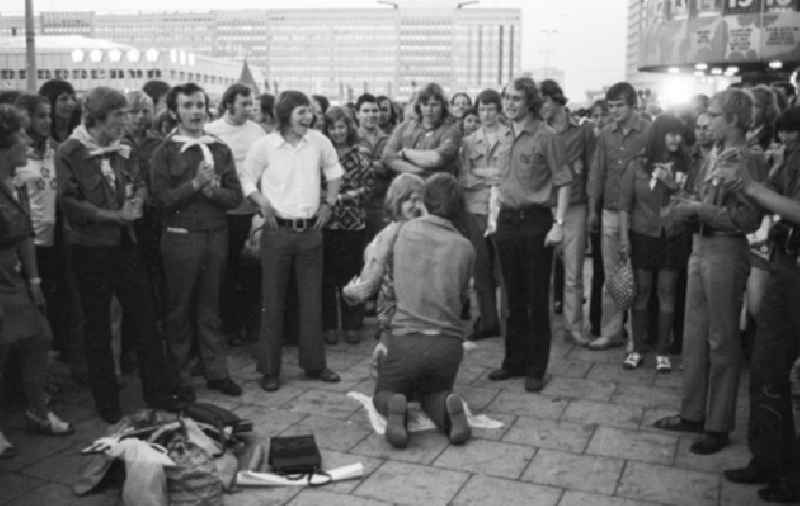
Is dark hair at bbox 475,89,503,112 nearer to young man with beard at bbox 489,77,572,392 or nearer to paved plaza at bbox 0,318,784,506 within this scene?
young man with beard at bbox 489,77,572,392

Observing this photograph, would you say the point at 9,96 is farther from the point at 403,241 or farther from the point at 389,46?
the point at 389,46

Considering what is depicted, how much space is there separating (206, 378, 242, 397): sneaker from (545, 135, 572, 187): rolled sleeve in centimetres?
272

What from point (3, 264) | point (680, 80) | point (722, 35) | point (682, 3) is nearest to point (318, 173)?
point (3, 264)

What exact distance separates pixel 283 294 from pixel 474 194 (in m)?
2.37

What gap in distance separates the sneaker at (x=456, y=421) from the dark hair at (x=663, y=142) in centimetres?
279

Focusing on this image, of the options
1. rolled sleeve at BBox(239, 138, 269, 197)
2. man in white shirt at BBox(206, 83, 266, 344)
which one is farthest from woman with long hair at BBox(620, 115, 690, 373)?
man in white shirt at BBox(206, 83, 266, 344)

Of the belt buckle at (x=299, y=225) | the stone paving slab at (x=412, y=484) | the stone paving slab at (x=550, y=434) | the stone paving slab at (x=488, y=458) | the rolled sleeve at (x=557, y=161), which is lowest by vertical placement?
the stone paving slab at (x=550, y=434)

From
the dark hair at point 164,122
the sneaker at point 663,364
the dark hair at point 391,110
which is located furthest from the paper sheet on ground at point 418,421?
the dark hair at point 391,110

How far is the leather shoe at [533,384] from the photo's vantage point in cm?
611

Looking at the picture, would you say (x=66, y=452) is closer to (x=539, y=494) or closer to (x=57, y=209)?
(x=57, y=209)

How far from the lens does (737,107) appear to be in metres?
4.62

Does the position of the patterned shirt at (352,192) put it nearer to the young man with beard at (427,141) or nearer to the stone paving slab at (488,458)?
the young man with beard at (427,141)

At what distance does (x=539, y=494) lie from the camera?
4.31 metres

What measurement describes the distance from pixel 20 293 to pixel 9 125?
38.1 inches
